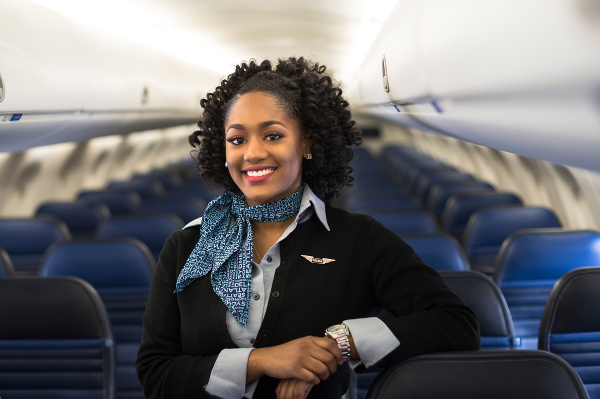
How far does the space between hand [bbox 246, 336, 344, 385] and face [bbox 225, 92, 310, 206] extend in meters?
0.44

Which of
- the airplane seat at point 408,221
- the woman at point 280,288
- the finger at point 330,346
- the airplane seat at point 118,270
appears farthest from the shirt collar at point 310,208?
the airplane seat at point 408,221

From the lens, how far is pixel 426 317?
1.89 m

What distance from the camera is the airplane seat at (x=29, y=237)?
5.24 m

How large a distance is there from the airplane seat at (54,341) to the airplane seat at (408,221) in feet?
8.43

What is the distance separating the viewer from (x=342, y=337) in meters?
1.85

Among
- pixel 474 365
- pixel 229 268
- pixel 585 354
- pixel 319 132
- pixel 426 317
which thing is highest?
pixel 319 132

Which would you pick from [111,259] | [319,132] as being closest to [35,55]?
[111,259]

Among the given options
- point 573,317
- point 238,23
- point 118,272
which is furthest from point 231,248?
point 238,23

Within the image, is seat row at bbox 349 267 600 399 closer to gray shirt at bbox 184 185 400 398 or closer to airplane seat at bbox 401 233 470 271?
gray shirt at bbox 184 185 400 398

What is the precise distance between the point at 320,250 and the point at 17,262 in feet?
13.3

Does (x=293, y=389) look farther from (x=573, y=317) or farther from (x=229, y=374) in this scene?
(x=573, y=317)

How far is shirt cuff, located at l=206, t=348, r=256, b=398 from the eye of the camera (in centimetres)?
185

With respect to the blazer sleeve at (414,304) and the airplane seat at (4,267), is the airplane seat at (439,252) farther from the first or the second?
the airplane seat at (4,267)

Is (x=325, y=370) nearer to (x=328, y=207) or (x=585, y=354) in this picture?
(x=328, y=207)
